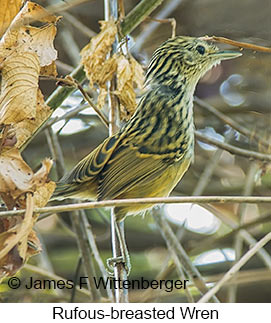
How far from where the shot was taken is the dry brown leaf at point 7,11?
969 mm

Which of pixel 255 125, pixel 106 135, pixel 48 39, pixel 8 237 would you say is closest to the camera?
pixel 8 237

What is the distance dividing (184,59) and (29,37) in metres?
0.31

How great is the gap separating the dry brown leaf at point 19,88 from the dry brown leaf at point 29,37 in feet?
0.06

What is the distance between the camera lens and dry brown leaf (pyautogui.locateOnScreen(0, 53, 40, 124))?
873 millimetres

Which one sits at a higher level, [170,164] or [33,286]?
[170,164]

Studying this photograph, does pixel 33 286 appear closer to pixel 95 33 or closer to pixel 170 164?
pixel 170 164

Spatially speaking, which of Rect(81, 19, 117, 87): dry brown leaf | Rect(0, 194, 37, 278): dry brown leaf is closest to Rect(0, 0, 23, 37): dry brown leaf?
Rect(81, 19, 117, 87): dry brown leaf

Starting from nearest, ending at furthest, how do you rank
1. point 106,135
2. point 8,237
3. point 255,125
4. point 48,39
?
1. point 8,237
2. point 48,39
3. point 106,135
4. point 255,125

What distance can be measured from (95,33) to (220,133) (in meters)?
0.35

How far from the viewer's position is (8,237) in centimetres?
81

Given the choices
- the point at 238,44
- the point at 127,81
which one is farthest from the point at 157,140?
the point at 238,44

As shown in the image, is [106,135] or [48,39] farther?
Answer: [106,135]

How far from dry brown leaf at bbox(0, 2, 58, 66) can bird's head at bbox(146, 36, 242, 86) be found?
8.8 inches
